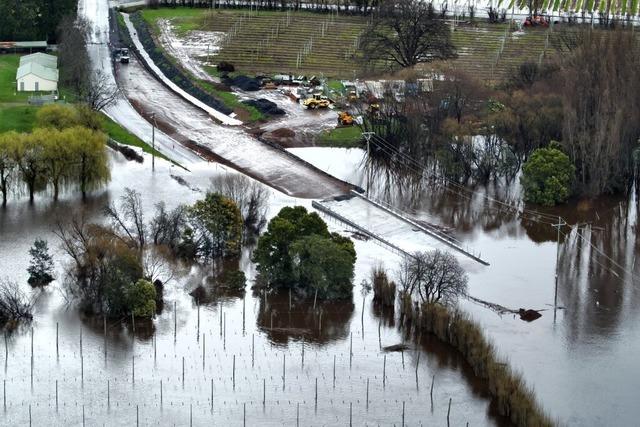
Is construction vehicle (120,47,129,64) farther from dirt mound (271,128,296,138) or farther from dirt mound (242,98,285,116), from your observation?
dirt mound (271,128,296,138)

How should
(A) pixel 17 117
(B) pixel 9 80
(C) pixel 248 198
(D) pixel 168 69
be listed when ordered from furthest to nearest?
(D) pixel 168 69 → (B) pixel 9 80 → (A) pixel 17 117 → (C) pixel 248 198

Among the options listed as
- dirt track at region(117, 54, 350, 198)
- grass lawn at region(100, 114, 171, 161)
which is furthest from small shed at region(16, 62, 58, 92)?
grass lawn at region(100, 114, 171, 161)

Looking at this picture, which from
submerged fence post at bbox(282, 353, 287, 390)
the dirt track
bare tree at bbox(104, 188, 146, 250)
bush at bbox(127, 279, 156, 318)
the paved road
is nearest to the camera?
submerged fence post at bbox(282, 353, 287, 390)

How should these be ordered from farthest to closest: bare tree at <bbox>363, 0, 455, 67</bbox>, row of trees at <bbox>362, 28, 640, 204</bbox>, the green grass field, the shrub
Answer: the green grass field
bare tree at <bbox>363, 0, 455, 67</bbox>
row of trees at <bbox>362, 28, 640, 204</bbox>
the shrub

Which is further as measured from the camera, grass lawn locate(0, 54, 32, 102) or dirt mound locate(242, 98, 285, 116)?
dirt mound locate(242, 98, 285, 116)

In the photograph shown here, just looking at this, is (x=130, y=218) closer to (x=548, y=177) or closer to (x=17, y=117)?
(x=17, y=117)

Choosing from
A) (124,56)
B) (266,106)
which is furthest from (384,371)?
(124,56)
